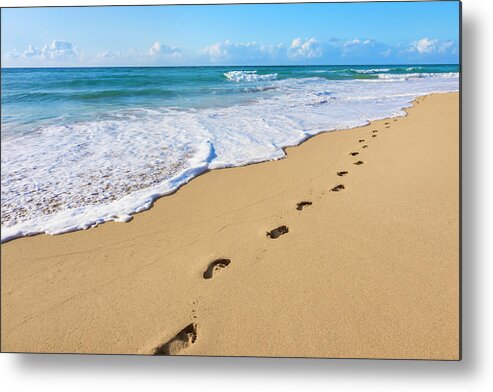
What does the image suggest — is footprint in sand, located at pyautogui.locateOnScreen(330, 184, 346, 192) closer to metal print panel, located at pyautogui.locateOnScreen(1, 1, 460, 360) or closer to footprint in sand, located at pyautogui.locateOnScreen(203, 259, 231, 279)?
metal print panel, located at pyautogui.locateOnScreen(1, 1, 460, 360)

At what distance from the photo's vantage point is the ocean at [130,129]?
219 centimetres

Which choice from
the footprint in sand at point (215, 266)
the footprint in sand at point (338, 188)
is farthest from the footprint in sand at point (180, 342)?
the footprint in sand at point (338, 188)

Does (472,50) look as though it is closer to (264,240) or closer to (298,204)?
(298,204)

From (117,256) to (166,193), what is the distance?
0.63 metres

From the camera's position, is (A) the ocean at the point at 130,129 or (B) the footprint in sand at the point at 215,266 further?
(A) the ocean at the point at 130,129

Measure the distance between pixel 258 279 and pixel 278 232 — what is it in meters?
0.36

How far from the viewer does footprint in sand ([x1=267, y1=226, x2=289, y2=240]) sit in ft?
6.81

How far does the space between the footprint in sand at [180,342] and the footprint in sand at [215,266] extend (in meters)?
0.27

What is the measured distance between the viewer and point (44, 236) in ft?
6.68

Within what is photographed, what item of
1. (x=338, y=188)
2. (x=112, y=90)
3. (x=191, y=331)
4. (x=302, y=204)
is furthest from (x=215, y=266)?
(x=112, y=90)

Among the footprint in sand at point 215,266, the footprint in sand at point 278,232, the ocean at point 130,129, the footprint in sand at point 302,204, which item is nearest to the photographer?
the footprint in sand at point 215,266

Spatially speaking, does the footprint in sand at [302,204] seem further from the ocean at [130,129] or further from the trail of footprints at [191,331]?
the ocean at [130,129]

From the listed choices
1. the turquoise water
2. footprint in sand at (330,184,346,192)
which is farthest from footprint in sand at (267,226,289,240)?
the turquoise water

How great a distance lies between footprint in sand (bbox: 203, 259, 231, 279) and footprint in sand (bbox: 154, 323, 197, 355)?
10.5 inches
